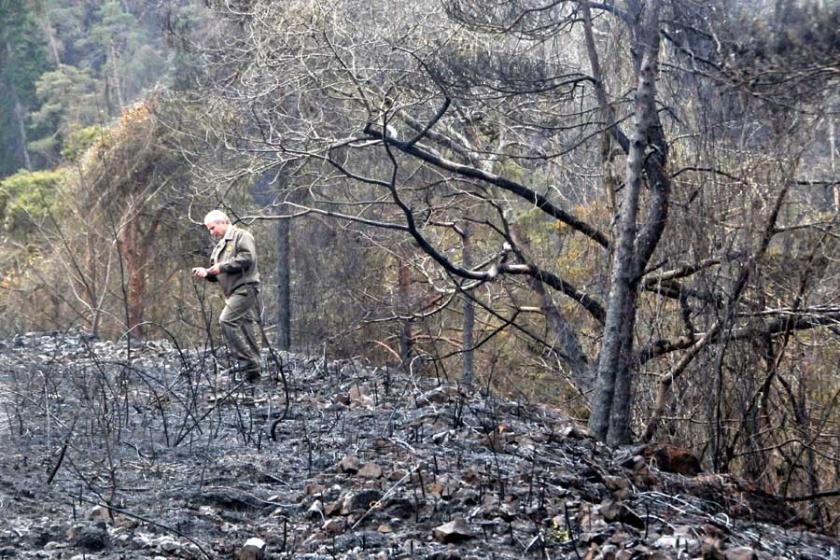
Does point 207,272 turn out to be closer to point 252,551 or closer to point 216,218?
point 216,218

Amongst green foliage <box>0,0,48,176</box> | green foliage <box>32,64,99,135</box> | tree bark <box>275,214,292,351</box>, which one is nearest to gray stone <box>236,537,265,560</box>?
tree bark <box>275,214,292,351</box>

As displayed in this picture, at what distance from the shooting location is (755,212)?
34.6 feet

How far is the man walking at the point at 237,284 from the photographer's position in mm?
11484

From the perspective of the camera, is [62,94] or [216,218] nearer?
[216,218]

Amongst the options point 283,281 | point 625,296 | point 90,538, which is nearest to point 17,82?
point 283,281

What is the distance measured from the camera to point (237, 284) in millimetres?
11797

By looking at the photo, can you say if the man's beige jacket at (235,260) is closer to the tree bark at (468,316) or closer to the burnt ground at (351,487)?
the burnt ground at (351,487)

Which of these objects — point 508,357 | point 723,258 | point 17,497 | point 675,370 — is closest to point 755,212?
point 723,258

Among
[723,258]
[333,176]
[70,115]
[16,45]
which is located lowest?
[723,258]

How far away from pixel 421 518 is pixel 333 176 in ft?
38.1

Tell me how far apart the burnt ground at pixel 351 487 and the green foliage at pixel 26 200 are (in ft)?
69.3

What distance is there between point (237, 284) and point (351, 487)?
5.21 meters

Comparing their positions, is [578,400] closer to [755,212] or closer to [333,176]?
[333,176]

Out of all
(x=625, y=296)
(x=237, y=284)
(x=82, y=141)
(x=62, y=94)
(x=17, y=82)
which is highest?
(x=17, y=82)
